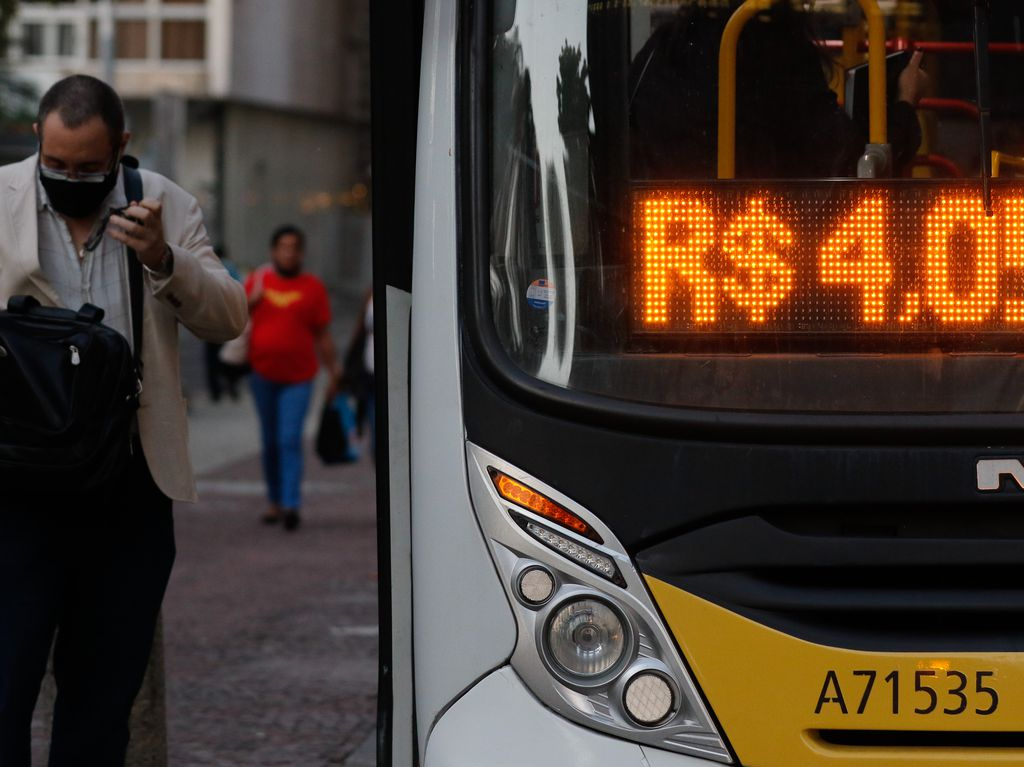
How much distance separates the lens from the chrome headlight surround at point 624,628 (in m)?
3.19

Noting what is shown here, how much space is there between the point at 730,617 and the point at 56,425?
1.51 metres

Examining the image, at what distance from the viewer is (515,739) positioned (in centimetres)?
321

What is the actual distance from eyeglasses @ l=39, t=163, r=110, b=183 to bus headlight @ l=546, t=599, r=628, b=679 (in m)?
1.48

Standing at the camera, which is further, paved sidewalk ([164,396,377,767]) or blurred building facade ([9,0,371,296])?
blurred building facade ([9,0,371,296])

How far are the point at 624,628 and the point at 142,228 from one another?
139 centimetres

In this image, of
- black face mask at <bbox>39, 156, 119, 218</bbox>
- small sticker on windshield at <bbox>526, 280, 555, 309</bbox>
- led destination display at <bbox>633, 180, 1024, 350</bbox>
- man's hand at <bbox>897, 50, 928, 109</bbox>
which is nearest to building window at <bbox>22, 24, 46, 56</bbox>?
black face mask at <bbox>39, 156, 119, 218</bbox>

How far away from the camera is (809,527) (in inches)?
127

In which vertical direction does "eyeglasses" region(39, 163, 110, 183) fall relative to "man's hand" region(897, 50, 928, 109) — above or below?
below

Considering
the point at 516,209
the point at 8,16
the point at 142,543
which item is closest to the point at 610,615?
the point at 516,209

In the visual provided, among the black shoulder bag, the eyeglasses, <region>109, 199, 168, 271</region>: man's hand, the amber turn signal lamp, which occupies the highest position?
the eyeglasses

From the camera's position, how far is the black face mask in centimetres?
391

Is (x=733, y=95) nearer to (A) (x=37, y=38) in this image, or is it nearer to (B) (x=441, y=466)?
(B) (x=441, y=466)

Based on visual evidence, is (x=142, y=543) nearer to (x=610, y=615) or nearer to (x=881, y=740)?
(x=610, y=615)

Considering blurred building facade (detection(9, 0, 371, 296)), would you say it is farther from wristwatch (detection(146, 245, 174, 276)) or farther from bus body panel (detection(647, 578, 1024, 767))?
bus body panel (detection(647, 578, 1024, 767))
